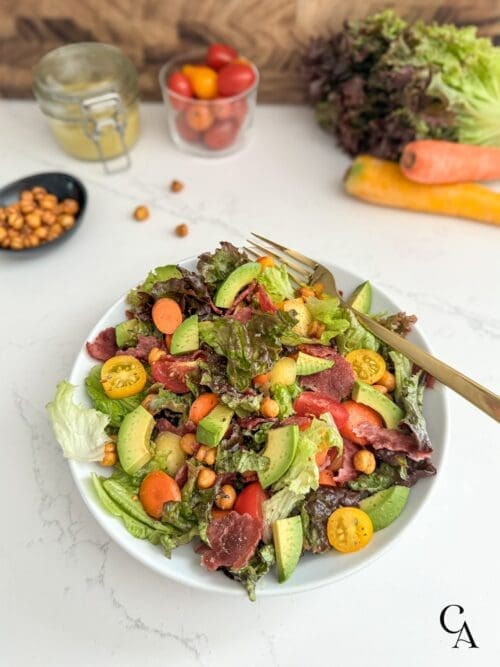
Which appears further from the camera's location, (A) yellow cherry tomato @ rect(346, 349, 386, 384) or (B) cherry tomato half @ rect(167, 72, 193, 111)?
(B) cherry tomato half @ rect(167, 72, 193, 111)

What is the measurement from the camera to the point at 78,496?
6.14ft

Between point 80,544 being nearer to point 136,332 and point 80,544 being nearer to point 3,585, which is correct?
point 3,585

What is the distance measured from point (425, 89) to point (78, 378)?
166 cm

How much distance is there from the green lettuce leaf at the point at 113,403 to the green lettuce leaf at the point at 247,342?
249mm

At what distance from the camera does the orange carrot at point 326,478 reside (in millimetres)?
1626

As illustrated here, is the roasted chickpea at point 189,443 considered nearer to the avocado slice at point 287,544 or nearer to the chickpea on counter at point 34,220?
the avocado slice at point 287,544

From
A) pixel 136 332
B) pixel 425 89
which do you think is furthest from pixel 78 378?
pixel 425 89

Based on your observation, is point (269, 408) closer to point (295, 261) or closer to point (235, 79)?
point (295, 261)

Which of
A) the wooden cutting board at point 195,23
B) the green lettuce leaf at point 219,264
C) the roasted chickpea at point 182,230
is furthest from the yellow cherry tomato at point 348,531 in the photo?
the wooden cutting board at point 195,23

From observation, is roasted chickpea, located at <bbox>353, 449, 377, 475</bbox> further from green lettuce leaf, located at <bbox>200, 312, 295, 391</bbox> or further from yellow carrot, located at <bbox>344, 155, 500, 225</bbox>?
yellow carrot, located at <bbox>344, 155, 500, 225</bbox>

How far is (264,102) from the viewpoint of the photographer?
2998 mm

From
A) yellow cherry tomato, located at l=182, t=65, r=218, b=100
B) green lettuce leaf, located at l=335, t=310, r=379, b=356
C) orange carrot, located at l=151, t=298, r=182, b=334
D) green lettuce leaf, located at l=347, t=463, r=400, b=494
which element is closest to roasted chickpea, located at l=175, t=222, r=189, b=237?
yellow cherry tomato, located at l=182, t=65, r=218, b=100

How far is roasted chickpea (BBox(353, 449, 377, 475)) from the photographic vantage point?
1631 mm

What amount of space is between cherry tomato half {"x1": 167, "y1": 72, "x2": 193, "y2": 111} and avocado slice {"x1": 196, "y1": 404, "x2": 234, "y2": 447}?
149 centimetres
